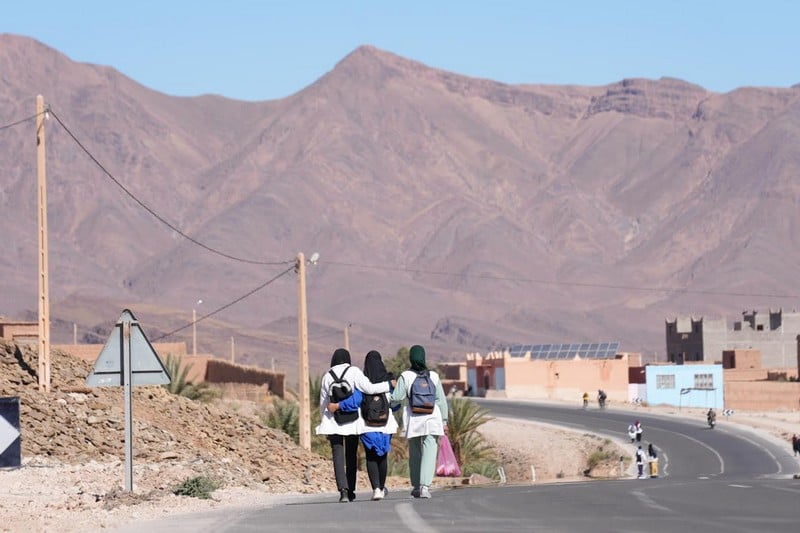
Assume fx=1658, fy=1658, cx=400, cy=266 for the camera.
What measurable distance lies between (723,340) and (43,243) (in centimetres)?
11991

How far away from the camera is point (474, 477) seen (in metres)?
37.3

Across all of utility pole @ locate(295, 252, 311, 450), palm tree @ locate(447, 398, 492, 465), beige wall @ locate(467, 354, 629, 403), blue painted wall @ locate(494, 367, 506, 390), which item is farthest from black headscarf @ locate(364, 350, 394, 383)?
blue painted wall @ locate(494, 367, 506, 390)

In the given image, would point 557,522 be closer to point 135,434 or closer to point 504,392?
point 135,434

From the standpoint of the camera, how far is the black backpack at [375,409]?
17266 mm

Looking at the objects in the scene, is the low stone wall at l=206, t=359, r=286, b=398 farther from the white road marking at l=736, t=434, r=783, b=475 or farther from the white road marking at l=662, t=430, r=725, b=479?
the white road marking at l=736, t=434, r=783, b=475

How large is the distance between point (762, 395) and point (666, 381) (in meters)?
8.62

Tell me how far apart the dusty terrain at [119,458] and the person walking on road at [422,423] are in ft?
7.26

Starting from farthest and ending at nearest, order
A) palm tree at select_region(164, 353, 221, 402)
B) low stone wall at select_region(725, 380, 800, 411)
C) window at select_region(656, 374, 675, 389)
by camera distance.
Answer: window at select_region(656, 374, 675, 389), low stone wall at select_region(725, 380, 800, 411), palm tree at select_region(164, 353, 221, 402)

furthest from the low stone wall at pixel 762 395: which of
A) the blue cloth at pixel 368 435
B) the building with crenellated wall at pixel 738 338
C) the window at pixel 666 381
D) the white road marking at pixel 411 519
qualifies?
the white road marking at pixel 411 519

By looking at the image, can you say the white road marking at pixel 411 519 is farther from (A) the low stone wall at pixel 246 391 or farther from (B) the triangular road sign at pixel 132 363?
(A) the low stone wall at pixel 246 391

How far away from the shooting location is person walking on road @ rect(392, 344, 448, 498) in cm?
1764

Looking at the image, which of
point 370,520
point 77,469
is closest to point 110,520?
point 370,520

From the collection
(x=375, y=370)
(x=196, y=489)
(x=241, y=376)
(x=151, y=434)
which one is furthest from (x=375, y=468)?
(x=241, y=376)

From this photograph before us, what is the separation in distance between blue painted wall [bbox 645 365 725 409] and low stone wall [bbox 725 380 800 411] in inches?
36.1
